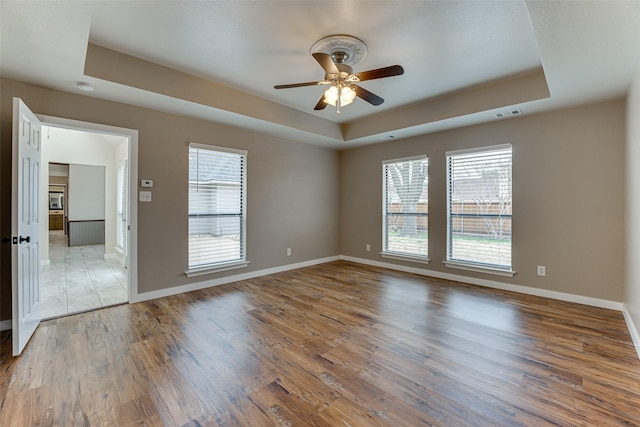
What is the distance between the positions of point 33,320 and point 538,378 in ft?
14.7

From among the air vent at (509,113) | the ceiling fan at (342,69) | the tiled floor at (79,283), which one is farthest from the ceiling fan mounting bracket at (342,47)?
the tiled floor at (79,283)

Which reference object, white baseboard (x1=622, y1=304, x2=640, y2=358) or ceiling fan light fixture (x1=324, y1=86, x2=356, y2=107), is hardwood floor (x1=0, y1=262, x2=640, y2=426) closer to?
white baseboard (x1=622, y1=304, x2=640, y2=358)

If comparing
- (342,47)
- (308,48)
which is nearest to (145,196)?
(308,48)

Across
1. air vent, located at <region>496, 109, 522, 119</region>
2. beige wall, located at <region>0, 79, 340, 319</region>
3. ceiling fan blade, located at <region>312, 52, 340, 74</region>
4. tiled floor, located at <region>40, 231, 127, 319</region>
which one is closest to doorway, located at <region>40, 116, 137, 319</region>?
tiled floor, located at <region>40, 231, 127, 319</region>

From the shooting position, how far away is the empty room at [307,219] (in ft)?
6.34

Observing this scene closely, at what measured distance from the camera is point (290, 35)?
2641 millimetres

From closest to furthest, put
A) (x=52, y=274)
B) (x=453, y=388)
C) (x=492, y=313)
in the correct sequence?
(x=453, y=388) → (x=492, y=313) → (x=52, y=274)

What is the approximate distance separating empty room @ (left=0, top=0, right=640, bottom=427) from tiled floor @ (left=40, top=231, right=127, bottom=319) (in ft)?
0.18

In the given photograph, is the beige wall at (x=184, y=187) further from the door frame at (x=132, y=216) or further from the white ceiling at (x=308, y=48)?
the white ceiling at (x=308, y=48)

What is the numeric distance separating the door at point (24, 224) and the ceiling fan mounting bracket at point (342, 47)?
268cm

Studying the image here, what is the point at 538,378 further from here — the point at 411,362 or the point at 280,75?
the point at 280,75

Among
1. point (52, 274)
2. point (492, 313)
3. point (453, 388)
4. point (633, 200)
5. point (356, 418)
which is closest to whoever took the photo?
point (356, 418)

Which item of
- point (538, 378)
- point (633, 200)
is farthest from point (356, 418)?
point (633, 200)

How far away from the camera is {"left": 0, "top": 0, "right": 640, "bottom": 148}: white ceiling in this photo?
213 centimetres
